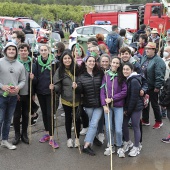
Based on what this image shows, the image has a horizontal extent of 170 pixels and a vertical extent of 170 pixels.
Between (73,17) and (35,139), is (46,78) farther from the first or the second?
(73,17)

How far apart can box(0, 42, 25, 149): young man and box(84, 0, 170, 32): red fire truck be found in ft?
48.8

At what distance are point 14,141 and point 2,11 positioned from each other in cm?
3287

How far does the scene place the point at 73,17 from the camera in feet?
135

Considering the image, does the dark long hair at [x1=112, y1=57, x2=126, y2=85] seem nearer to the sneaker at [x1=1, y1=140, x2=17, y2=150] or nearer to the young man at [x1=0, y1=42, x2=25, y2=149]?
the young man at [x1=0, y1=42, x2=25, y2=149]

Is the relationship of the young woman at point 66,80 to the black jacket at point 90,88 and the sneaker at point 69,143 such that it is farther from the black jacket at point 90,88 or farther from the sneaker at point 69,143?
the sneaker at point 69,143

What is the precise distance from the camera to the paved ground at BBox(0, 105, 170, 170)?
4.84 m

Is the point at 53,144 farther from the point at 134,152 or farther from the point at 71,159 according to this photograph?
the point at 134,152

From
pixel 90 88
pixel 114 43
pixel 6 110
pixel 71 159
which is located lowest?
pixel 71 159

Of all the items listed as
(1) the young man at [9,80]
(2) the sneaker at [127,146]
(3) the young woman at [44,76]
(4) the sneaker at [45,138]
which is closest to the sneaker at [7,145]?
(1) the young man at [9,80]

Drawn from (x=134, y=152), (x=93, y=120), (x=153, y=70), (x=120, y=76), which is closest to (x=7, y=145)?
(x=93, y=120)

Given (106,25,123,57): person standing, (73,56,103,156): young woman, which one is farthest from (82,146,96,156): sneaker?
(106,25,123,57): person standing

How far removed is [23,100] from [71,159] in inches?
54.1

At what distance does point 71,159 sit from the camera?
16.7ft

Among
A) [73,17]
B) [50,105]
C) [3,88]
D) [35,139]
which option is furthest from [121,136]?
[73,17]
